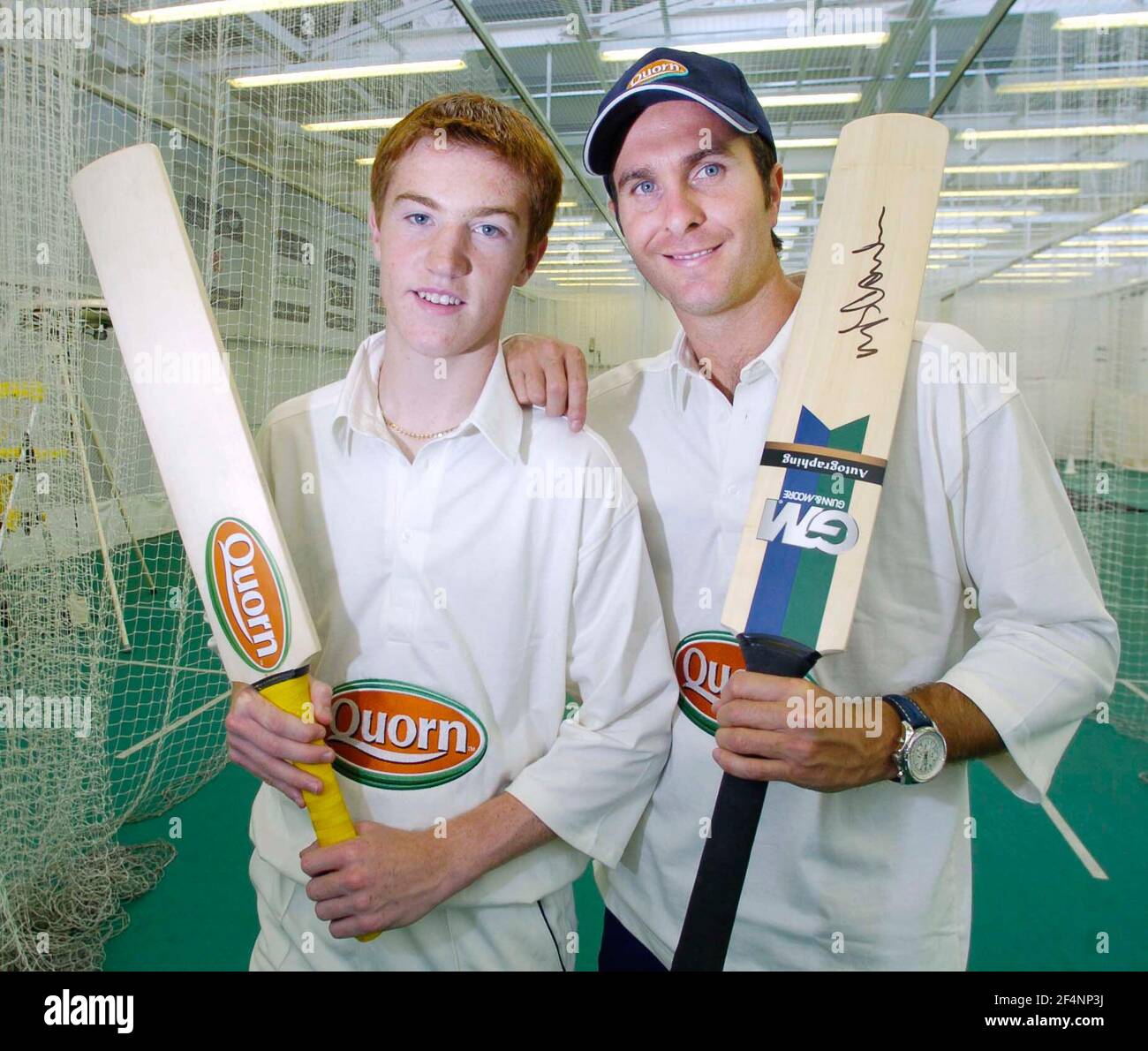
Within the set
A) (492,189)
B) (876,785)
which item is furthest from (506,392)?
(876,785)

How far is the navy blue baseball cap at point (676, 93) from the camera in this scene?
97 cm

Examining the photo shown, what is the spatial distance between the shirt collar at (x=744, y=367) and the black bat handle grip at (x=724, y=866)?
1.19 ft

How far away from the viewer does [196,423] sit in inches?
36.2

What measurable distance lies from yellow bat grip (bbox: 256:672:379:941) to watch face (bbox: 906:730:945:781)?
24.3 inches

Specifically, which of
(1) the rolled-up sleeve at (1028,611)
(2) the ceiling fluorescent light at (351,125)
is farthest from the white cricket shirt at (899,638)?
(2) the ceiling fluorescent light at (351,125)

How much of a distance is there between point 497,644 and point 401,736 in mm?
155

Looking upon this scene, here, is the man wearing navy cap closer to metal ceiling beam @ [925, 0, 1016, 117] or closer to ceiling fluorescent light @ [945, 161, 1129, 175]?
metal ceiling beam @ [925, 0, 1016, 117]

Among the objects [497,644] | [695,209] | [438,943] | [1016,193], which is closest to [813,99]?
A: [1016,193]

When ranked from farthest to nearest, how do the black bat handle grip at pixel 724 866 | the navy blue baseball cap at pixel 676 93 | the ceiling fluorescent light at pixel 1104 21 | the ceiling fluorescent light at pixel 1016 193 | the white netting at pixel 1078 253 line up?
the ceiling fluorescent light at pixel 1016 193 → the white netting at pixel 1078 253 → the ceiling fluorescent light at pixel 1104 21 → the navy blue baseball cap at pixel 676 93 → the black bat handle grip at pixel 724 866

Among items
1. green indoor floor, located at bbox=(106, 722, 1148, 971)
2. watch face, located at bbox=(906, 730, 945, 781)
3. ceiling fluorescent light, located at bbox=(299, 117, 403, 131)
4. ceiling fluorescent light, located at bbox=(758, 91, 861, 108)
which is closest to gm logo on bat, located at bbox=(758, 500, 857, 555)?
watch face, located at bbox=(906, 730, 945, 781)

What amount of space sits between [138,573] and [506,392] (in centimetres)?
414

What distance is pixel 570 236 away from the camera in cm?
895

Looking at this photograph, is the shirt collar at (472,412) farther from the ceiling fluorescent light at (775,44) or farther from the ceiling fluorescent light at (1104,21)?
the ceiling fluorescent light at (775,44)

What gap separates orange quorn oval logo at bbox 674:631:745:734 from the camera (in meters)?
0.99
